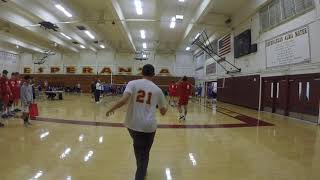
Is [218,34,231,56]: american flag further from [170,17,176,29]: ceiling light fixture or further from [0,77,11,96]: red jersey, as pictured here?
[0,77,11,96]: red jersey

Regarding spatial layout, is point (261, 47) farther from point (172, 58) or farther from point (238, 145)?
point (172, 58)

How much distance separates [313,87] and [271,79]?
3.73m

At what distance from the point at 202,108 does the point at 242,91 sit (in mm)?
3519

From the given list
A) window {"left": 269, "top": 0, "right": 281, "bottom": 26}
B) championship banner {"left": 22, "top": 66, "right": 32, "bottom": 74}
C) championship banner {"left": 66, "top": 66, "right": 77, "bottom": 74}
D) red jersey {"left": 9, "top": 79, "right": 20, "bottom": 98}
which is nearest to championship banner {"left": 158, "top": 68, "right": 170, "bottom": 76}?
championship banner {"left": 66, "top": 66, "right": 77, "bottom": 74}

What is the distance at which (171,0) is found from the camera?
18.0 metres

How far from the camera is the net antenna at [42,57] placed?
1414 inches

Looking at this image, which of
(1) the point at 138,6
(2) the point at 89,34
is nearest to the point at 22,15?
(2) the point at 89,34

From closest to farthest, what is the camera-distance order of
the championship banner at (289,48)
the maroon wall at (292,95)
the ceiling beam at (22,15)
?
the maroon wall at (292,95) → the championship banner at (289,48) → the ceiling beam at (22,15)

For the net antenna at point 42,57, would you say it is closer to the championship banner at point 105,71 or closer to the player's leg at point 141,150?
the championship banner at point 105,71

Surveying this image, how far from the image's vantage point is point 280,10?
45.1 feet

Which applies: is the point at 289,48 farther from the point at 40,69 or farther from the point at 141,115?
the point at 40,69

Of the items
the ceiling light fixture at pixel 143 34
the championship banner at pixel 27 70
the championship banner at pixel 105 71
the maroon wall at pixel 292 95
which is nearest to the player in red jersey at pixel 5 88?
the maroon wall at pixel 292 95

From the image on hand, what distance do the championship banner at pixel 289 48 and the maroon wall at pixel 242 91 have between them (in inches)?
86.1

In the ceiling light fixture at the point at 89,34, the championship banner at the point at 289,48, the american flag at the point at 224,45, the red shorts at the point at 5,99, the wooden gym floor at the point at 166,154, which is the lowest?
the wooden gym floor at the point at 166,154
